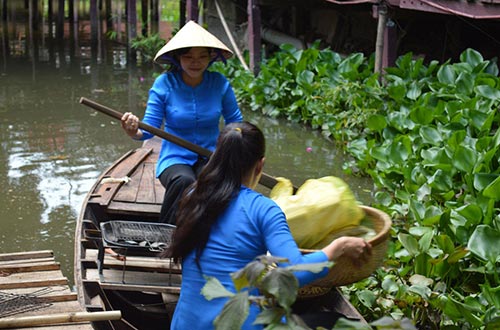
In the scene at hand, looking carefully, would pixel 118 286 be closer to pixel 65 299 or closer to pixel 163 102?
pixel 65 299

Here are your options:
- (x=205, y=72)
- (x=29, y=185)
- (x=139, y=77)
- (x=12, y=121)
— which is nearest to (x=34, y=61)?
(x=139, y=77)

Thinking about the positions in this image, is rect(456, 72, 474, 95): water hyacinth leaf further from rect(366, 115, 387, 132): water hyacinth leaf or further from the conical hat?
the conical hat

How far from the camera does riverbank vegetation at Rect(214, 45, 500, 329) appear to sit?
4.45 m

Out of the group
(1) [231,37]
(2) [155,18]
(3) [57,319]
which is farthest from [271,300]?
(2) [155,18]

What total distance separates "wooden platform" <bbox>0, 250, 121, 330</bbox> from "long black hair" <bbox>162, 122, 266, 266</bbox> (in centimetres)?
74

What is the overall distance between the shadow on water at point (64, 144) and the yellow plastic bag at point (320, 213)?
2.70 metres

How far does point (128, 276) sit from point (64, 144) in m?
5.41

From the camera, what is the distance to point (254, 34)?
38.8ft

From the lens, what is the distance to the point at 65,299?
384 centimetres

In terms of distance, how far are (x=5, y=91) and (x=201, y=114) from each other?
26.6 ft

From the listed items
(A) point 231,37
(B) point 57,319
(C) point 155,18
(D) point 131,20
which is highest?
(B) point 57,319

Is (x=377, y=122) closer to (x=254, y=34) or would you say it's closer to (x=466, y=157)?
(x=466, y=157)

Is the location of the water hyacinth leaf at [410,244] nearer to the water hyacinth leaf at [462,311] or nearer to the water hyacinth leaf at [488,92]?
the water hyacinth leaf at [462,311]

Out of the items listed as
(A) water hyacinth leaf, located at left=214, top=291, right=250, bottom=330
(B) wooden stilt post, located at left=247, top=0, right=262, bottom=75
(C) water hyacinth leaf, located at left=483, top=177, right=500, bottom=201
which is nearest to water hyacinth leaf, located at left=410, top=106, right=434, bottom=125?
(C) water hyacinth leaf, located at left=483, top=177, right=500, bottom=201
